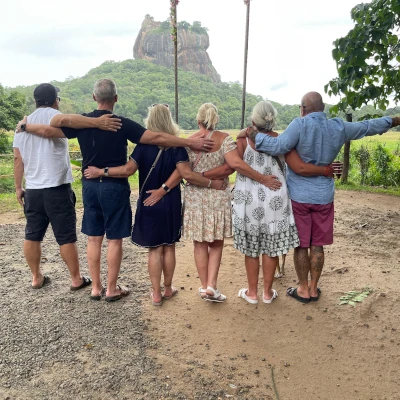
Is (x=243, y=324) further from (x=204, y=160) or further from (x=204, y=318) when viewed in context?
(x=204, y=160)

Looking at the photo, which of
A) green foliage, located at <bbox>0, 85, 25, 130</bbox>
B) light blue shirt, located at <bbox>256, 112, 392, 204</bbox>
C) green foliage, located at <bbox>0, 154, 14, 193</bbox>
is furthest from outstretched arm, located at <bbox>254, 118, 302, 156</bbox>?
green foliage, located at <bbox>0, 85, 25, 130</bbox>

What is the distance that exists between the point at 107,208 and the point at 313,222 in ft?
5.48

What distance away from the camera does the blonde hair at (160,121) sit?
3109 mm

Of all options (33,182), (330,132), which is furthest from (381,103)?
(33,182)

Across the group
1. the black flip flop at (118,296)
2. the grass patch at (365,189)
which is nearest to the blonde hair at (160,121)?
the black flip flop at (118,296)

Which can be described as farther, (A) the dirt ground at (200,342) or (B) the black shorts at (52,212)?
(B) the black shorts at (52,212)

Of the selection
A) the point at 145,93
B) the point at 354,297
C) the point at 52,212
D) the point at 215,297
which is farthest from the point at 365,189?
the point at 145,93

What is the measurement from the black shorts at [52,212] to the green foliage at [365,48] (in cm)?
363

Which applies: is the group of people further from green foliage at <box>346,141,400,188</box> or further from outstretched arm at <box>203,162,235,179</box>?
green foliage at <box>346,141,400,188</box>

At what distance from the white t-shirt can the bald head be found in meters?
2.03

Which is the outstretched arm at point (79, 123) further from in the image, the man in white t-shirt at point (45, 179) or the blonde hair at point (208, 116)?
the blonde hair at point (208, 116)

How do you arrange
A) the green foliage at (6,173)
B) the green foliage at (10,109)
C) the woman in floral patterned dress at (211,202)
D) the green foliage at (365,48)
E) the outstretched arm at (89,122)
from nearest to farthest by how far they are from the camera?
the outstretched arm at (89,122)
the woman in floral patterned dress at (211,202)
the green foliage at (365,48)
the green foliage at (6,173)
the green foliage at (10,109)

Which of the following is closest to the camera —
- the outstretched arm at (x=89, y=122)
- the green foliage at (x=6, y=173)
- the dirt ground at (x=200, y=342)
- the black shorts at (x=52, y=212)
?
the dirt ground at (x=200, y=342)

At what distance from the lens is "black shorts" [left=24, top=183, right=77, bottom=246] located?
3498 mm
